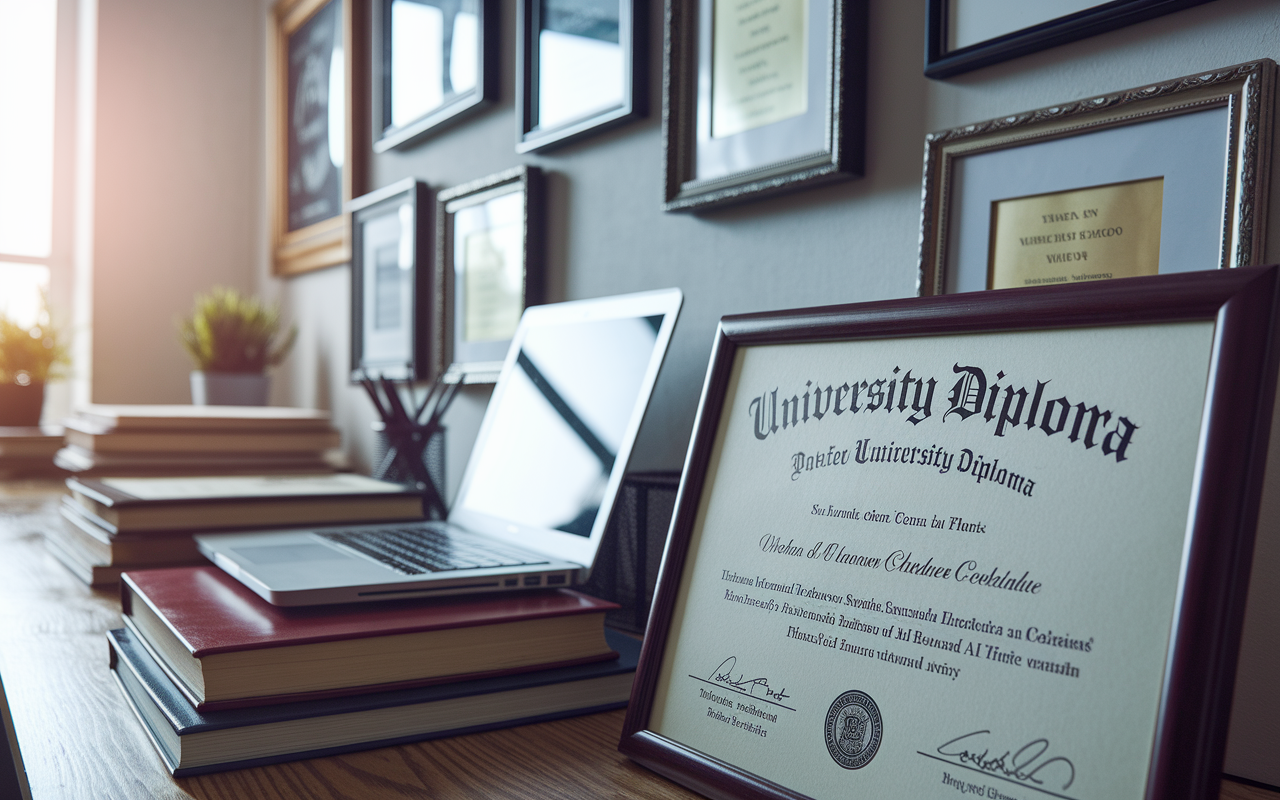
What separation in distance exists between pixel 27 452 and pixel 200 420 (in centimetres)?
84

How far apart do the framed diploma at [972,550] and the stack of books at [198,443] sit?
101 centimetres

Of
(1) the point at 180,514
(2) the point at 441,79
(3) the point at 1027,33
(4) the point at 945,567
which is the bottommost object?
(1) the point at 180,514

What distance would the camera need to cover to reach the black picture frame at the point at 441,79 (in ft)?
3.87

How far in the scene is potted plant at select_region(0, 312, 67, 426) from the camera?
1.99m

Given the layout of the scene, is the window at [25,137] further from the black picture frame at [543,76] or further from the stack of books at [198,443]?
the black picture frame at [543,76]

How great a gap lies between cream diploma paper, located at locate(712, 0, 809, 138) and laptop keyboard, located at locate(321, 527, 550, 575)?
1.35 feet

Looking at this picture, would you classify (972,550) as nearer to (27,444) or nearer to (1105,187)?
(1105,187)

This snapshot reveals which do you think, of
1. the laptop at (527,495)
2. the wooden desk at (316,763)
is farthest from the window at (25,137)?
the wooden desk at (316,763)

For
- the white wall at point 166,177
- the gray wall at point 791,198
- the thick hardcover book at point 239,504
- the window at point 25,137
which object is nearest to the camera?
the gray wall at point 791,198

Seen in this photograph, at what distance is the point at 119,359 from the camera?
6.92 feet

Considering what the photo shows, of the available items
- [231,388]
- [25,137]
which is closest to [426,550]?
[231,388]

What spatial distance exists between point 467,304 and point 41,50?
1.82 m

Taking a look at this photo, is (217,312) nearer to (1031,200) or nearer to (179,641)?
(179,641)
